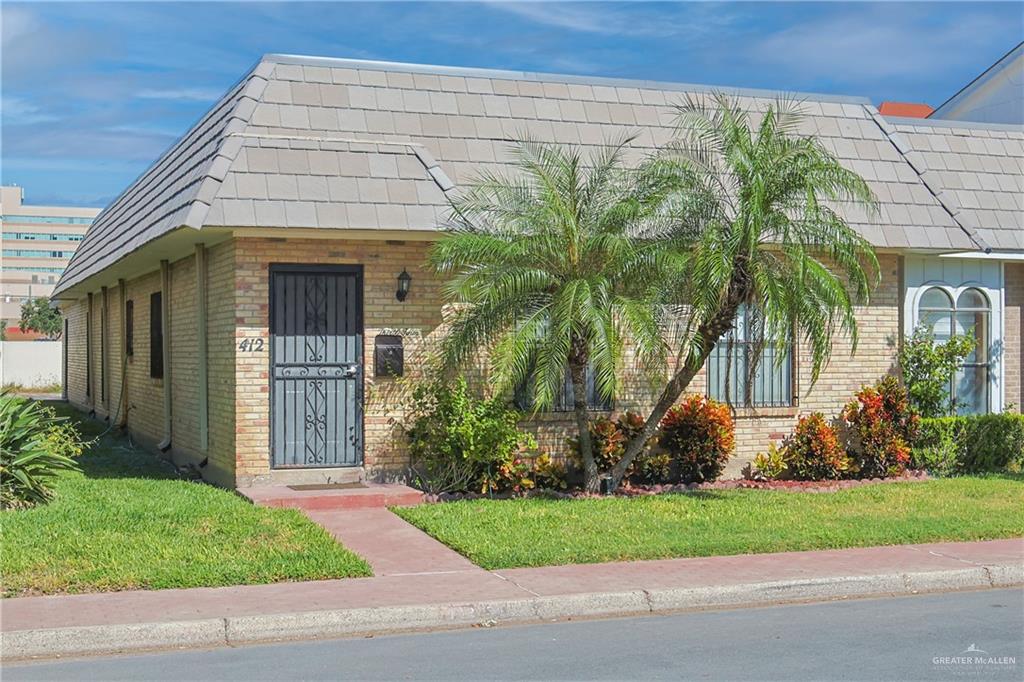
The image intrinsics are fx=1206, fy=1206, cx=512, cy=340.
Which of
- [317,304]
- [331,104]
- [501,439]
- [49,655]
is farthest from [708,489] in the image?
[49,655]

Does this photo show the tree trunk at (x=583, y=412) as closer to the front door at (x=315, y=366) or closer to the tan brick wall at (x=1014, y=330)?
the front door at (x=315, y=366)

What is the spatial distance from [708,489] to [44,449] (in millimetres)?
7787

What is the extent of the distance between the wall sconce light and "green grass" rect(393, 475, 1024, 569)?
2.61 m

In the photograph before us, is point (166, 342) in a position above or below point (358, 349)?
above

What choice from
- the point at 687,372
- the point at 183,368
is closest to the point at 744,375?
the point at 687,372

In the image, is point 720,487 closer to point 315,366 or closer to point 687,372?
point 687,372

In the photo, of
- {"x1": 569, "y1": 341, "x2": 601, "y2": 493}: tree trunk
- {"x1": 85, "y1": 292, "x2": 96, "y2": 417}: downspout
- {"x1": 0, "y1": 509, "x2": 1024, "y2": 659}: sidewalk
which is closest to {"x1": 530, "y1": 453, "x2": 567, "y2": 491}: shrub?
{"x1": 569, "y1": 341, "x2": 601, "y2": 493}: tree trunk

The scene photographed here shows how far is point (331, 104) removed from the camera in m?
15.3

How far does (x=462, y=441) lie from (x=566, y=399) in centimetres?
207

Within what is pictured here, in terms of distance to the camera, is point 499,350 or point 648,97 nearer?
point 499,350

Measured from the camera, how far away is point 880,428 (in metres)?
16.1

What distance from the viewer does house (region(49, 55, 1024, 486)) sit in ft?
45.8

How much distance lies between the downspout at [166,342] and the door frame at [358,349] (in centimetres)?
416

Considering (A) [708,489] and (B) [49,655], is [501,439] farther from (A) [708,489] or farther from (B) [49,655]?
(B) [49,655]
